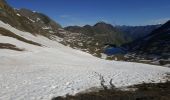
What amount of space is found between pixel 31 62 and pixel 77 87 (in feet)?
65.0

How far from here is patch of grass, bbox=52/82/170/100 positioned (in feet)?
64.4

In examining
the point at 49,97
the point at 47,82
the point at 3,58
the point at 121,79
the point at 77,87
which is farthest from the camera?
the point at 3,58

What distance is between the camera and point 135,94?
21.1 m

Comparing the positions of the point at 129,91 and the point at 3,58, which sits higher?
the point at 3,58

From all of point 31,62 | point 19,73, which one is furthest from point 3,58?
point 19,73

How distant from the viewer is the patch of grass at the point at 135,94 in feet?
64.4

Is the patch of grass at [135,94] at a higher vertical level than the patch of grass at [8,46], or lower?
lower

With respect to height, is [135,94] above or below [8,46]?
below

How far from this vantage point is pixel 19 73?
33406 mm

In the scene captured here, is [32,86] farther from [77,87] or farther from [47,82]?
[77,87]

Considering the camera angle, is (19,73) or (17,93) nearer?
(17,93)

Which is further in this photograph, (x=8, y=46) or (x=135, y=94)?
(x=8, y=46)

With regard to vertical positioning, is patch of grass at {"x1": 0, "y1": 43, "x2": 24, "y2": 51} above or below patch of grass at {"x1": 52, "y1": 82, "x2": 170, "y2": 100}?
above

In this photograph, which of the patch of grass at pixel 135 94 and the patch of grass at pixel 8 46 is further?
the patch of grass at pixel 8 46
